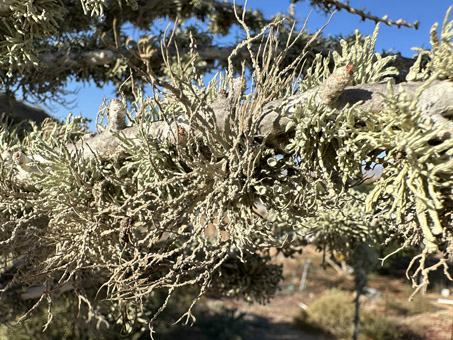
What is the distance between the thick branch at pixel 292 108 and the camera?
3.95 feet

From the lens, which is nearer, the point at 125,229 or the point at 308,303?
the point at 125,229

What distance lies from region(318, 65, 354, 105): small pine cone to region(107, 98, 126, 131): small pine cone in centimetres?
89

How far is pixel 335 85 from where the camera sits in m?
1.30

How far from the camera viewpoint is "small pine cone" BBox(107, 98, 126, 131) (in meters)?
1.75

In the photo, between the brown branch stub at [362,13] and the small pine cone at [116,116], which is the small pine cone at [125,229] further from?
the brown branch stub at [362,13]

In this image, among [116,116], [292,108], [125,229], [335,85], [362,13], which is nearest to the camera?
[335,85]

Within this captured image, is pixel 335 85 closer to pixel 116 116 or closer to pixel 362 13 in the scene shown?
pixel 116 116

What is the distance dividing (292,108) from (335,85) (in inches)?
7.6

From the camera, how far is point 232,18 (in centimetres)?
453

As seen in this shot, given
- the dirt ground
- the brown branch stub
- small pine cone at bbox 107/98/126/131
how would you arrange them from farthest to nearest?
the dirt ground
the brown branch stub
small pine cone at bbox 107/98/126/131

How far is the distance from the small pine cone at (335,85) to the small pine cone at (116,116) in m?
0.89

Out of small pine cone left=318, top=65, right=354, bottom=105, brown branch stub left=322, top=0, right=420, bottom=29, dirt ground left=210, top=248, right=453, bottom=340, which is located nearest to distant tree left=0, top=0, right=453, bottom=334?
small pine cone left=318, top=65, right=354, bottom=105

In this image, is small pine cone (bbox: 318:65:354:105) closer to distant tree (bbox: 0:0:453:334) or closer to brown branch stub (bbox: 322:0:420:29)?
distant tree (bbox: 0:0:453:334)

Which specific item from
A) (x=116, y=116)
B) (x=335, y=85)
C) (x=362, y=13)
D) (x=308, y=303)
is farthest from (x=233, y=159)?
(x=308, y=303)
